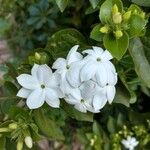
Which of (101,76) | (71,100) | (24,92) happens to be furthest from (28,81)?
(101,76)

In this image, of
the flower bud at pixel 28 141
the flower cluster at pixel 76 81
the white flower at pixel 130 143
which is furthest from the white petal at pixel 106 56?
the white flower at pixel 130 143

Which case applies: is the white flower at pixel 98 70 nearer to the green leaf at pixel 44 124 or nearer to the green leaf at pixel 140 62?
the green leaf at pixel 140 62

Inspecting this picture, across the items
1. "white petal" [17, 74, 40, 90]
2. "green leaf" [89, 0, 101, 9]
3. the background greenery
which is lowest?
the background greenery

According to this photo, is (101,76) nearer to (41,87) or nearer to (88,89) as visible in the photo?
(88,89)

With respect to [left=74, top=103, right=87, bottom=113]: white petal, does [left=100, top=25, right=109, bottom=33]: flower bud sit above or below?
above

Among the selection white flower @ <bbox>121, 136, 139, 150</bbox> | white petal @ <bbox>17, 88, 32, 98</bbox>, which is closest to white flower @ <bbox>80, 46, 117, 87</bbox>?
white petal @ <bbox>17, 88, 32, 98</bbox>

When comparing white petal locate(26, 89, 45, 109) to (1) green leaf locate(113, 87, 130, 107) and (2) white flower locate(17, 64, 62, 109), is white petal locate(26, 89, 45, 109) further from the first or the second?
(1) green leaf locate(113, 87, 130, 107)

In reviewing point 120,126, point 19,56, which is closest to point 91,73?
point 120,126

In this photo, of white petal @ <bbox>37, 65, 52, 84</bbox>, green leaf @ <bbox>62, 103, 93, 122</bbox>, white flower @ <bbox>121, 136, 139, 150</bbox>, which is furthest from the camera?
white flower @ <bbox>121, 136, 139, 150</bbox>

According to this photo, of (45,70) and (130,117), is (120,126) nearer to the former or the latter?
(130,117)
